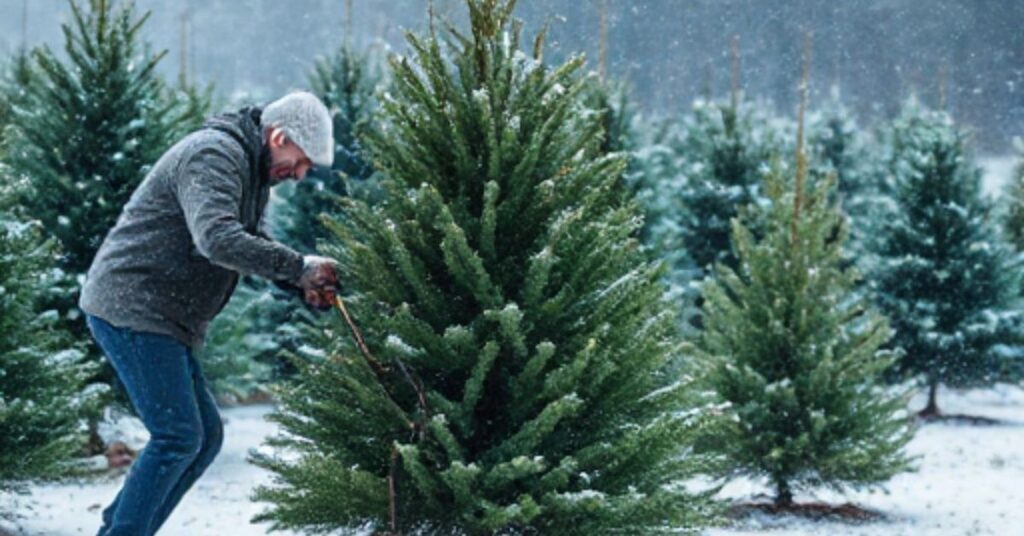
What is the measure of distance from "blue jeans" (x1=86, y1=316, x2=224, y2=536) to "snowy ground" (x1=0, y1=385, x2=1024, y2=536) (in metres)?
2.40

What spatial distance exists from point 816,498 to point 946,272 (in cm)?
874

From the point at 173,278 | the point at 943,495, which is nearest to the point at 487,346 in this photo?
the point at 173,278

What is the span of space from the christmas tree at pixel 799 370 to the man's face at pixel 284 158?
4.79 m

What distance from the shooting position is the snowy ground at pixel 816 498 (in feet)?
25.2

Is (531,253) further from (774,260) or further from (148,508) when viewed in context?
(774,260)

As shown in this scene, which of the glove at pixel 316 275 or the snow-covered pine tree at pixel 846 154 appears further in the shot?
the snow-covered pine tree at pixel 846 154

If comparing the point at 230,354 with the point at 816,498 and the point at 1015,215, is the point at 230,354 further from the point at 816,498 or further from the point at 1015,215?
the point at 1015,215

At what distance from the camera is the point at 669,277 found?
14.5m

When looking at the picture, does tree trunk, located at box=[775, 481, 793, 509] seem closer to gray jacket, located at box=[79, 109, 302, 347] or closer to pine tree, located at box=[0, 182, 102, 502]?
pine tree, located at box=[0, 182, 102, 502]

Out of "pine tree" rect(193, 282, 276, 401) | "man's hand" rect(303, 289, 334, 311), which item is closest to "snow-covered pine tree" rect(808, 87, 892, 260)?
"pine tree" rect(193, 282, 276, 401)

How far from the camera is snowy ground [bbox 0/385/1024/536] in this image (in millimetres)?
7688

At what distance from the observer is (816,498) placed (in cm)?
932

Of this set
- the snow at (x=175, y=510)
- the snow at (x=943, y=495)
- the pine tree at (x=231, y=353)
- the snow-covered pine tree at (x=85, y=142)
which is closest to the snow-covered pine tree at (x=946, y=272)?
the snow at (x=943, y=495)

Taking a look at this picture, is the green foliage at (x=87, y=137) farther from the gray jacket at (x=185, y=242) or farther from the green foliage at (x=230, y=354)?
the gray jacket at (x=185, y=242)
